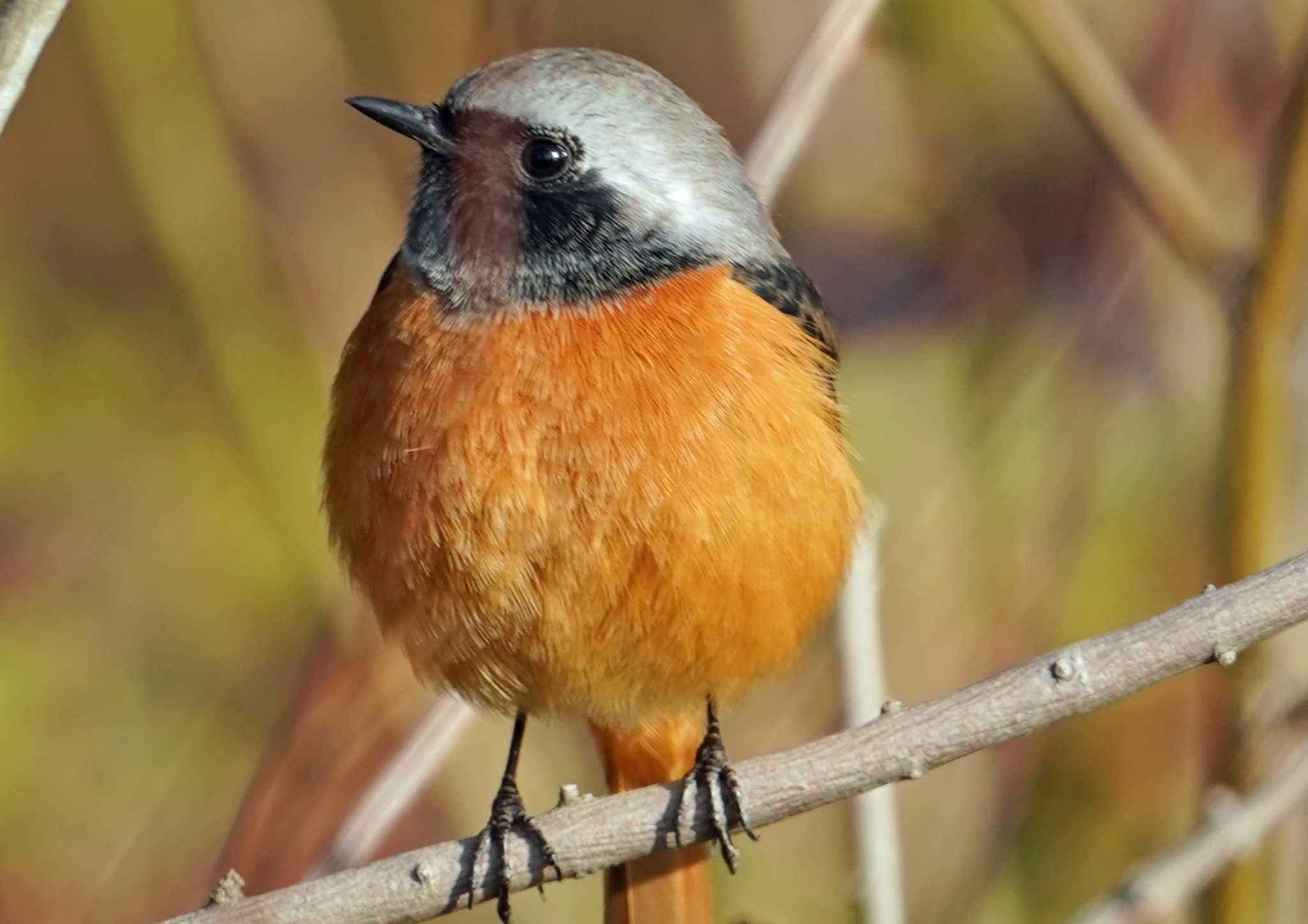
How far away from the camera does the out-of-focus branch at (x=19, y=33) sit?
2527mm

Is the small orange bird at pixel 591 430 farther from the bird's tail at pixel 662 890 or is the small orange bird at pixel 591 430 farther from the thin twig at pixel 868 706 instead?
the thin twig at pixel 868 706

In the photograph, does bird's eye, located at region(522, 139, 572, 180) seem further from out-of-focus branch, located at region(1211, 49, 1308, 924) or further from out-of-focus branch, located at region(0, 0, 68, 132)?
out-of-focus branch, located at region(1211, 49, 1308, 924)

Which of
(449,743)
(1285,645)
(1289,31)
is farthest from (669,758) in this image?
(1289,31)

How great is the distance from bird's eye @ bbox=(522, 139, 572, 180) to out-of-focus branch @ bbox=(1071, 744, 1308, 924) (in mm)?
1812

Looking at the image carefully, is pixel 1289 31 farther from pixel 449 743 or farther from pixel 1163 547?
pixel 449 743

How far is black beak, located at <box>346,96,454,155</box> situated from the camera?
3.34 metres

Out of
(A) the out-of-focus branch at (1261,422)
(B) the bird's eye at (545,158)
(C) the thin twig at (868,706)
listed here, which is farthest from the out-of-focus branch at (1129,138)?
(B) the bird's eye at (545,158)

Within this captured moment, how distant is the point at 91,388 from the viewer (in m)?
4.71

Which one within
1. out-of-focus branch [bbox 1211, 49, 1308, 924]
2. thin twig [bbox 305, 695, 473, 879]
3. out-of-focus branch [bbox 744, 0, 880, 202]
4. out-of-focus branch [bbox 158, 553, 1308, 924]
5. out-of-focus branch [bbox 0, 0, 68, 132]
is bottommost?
out-of-focus branch [bbox 158, 553, 1308, 924]

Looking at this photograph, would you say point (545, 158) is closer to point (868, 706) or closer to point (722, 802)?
point (722, 802)

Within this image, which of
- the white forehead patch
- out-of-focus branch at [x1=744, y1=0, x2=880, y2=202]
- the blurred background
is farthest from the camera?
the blurred background

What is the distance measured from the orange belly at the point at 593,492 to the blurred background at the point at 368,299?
3.07 feet

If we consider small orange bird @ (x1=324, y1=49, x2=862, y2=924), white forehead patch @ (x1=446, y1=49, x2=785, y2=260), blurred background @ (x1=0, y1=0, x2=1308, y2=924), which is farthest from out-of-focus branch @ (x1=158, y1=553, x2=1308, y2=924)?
blurred background @ (x1=0, y1=0, x2=1308, y2=924)

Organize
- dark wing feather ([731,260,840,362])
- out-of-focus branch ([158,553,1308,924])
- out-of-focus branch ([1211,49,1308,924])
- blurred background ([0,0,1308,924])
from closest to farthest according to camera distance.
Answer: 1. out-of-focus branch ([158,553,1308,924])
2. dark wing feather ([731,260,840,362])
3. out-of-focus branch ([1211,49,1308,924])
4. blurred background ([0,0,1308,924])
